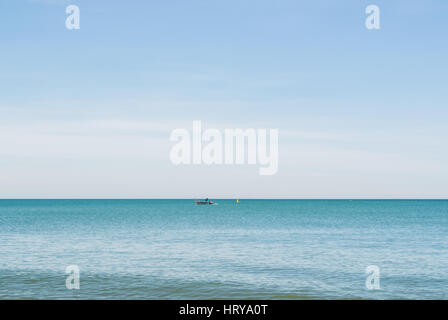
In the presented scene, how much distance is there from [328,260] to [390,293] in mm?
12836

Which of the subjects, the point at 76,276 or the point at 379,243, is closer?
the point at 76,276

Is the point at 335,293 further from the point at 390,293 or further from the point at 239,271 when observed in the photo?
the point at 239,271

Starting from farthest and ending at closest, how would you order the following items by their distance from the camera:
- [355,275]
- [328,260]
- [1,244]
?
[1,244] < [328,260] < [355,275]

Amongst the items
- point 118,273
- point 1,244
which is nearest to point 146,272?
point 118,273

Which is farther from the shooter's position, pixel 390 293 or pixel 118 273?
pixel 118 273

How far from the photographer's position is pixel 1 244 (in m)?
50.9
